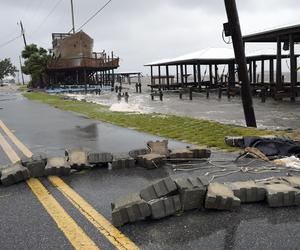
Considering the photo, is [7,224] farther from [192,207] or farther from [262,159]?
[262,159]

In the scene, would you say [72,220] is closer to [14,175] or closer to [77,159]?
[14,175]

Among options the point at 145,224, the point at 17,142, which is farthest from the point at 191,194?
the point at 17,142

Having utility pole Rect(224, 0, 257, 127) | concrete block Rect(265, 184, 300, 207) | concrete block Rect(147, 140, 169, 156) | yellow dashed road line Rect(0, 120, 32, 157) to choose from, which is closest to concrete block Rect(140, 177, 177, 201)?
concrete block Rect(265, 184, 300, 207)

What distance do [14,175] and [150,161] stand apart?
7.00 feet

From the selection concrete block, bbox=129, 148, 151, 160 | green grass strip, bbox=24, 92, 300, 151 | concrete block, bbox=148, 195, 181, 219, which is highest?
concrete block, bbox=129, 148, 151, 160

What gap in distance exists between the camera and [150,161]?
22.0 ft

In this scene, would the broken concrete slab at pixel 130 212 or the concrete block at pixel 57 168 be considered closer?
Result: the broken concrete slab at pixel 130 212

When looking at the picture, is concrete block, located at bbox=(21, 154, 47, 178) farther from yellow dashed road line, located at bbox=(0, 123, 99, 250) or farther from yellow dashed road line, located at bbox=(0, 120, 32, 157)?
yellow dashed road line, located at bbox=(0, 120, 32, 157)

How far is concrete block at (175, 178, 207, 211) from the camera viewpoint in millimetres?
4543

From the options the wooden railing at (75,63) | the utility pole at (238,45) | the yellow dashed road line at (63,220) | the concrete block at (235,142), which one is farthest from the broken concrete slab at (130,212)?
the wooden railing at (75,63)

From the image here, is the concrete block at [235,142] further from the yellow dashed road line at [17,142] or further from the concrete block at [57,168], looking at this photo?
the yellow dashed road line at [17,142]

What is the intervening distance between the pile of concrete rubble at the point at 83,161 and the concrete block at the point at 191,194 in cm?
212

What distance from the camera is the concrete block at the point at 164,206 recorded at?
4348 mm

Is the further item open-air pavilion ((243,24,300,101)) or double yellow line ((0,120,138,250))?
open-air pavilion ((243,24,300,101))
